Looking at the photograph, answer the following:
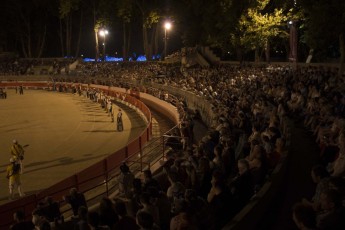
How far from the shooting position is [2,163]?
19078 millimetres

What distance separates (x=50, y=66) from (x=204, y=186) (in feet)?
215

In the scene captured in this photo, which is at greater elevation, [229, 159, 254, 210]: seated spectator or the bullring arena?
[229, 159, 254, 210]: seated spectator

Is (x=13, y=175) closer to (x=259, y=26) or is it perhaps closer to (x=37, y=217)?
(x=37, y=217)

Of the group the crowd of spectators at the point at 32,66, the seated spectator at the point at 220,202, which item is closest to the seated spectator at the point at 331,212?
the seated spectator at the point at 220,202

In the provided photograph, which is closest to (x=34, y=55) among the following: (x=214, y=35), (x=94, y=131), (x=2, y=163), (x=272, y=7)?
(x=214, y=35)

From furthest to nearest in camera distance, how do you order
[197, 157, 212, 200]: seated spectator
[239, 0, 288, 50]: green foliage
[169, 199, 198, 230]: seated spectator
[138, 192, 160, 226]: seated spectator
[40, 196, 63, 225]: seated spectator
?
[239, 0, 288, 50]: green foliage < [40, 196, 63, 225]: seated spectator < [197, 157, 212, 200]: seated spectator < [138, 192, 160, 226]: seated spectator < [169, 199, 198, 230]: seated spectator

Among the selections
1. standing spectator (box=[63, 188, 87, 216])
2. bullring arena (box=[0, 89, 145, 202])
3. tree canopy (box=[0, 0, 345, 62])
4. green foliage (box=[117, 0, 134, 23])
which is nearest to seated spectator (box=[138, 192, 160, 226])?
standing spectator (box=[63, 188, 87, 216])

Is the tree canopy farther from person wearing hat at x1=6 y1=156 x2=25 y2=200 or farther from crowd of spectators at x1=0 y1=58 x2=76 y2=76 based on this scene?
person wearing hat at x1=6 y1=156 x2=25 y2=200

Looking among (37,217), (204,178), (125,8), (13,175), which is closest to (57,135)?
(13,175)

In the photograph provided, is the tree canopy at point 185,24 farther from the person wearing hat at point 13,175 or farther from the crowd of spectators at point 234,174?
the person wearing hat at point 13,175

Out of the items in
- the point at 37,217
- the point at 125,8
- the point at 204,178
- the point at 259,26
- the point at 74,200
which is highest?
the point at 125,8

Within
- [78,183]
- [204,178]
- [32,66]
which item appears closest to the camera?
[204,178]

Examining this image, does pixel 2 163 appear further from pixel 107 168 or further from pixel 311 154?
pixel 311 154

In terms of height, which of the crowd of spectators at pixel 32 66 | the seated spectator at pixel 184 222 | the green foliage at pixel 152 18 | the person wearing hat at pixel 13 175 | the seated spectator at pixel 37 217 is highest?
the green foliage at pixel 152 18
